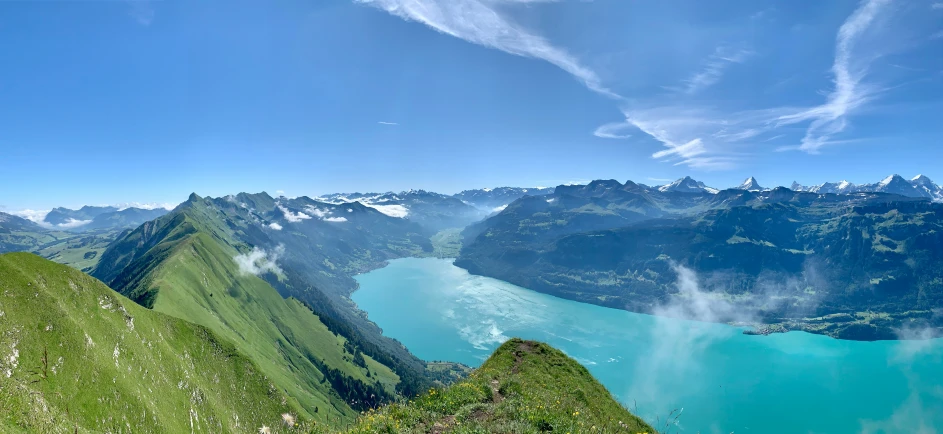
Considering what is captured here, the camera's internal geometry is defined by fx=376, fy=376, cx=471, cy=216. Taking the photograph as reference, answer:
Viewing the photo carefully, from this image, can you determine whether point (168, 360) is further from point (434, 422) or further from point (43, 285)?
point (434, 422)

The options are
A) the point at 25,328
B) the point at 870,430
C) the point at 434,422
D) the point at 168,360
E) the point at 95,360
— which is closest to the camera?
the point at 434,422

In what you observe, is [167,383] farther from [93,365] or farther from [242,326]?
[242,326]

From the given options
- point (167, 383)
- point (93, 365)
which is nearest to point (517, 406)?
point (93, 365)

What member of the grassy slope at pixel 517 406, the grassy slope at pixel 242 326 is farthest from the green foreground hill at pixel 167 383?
the grassy slope at pixel 242 326

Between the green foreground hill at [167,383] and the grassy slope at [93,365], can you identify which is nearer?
the green foreground hill at [167,383]

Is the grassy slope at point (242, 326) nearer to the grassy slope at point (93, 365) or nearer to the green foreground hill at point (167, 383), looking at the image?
the green foreground hill at point (167, 383)

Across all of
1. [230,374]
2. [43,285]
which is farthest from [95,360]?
[230,374]
